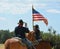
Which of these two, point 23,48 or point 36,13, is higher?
point 36,13

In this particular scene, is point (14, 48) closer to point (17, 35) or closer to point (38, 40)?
point (17, 35)

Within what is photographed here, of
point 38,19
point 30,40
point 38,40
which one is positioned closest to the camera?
point 30,40

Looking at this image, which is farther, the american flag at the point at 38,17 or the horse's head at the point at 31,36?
the american flag at the point at 38,17

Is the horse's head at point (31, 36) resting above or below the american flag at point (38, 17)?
below

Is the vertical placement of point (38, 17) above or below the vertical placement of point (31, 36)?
above

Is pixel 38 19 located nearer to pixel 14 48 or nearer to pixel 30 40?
pixel 30 40

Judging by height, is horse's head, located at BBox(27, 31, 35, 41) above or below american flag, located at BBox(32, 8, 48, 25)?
below

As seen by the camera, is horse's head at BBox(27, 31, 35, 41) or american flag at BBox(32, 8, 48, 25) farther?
american flag at BBox(32, 8, 48, 25)

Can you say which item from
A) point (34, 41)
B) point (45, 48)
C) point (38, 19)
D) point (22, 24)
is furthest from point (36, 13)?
point (22, 24)

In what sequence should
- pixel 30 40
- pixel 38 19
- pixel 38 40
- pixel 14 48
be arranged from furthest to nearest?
1. pixel 38 19
2. pixel 38 40
3. pixel 30 40
4. pixel 14 48

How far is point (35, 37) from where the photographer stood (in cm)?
2123

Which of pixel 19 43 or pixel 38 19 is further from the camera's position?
pixel 38 19

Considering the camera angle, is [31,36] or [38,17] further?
[38,17]

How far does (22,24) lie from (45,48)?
491cm
